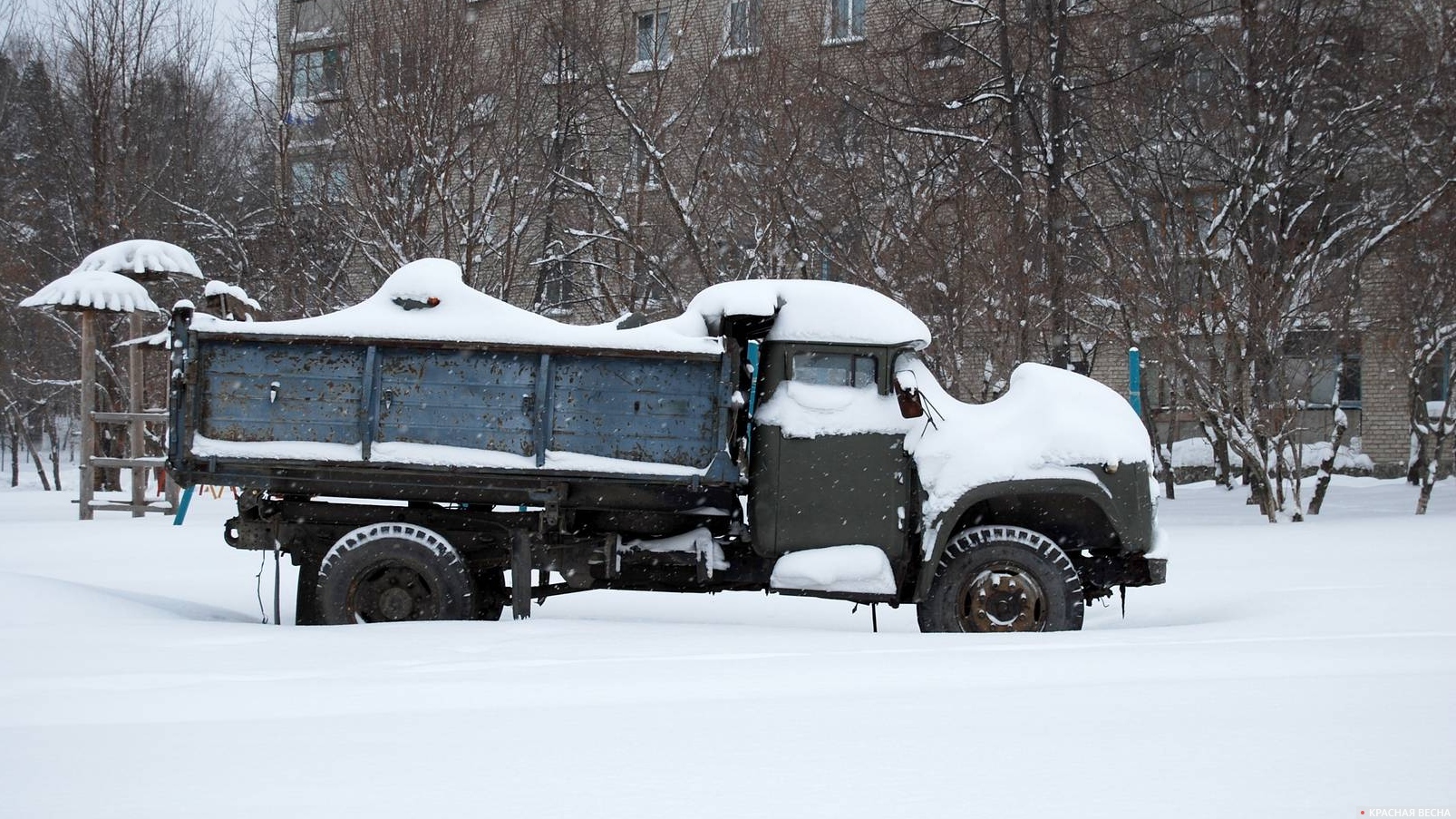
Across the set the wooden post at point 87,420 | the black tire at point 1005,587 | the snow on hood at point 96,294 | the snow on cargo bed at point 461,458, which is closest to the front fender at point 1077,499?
the black tire at point 1005,587

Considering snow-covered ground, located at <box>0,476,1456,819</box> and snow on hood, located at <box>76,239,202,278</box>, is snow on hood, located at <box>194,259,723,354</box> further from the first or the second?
snow on hood, located at <box>76,239,202,278</box>

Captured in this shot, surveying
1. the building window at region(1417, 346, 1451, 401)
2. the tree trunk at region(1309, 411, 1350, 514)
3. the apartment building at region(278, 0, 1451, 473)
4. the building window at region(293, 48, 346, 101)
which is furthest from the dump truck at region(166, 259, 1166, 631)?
the building window at region(1417, 346, 1451, 401)

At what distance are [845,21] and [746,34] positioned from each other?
179cm

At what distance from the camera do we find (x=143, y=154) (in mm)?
28984

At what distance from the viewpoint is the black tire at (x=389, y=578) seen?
7.44 m

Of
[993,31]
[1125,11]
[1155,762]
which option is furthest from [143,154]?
[1155,762]

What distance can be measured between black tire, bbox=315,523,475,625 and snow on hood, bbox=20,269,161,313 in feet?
40.5

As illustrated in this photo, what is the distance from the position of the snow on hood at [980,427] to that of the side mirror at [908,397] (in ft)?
0.43

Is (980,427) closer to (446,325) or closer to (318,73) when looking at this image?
(446,325)

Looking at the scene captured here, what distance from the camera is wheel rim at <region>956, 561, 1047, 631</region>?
7418 millimetres

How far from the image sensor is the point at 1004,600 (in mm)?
7449

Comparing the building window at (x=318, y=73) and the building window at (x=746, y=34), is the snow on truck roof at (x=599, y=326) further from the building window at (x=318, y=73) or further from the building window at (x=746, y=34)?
the building window at (x=746, y=34)

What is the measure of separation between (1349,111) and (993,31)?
202 inches

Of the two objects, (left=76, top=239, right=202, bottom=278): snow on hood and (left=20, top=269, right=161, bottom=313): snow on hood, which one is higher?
(left=76, top=239, right=202, bottom=278): snow on hood
